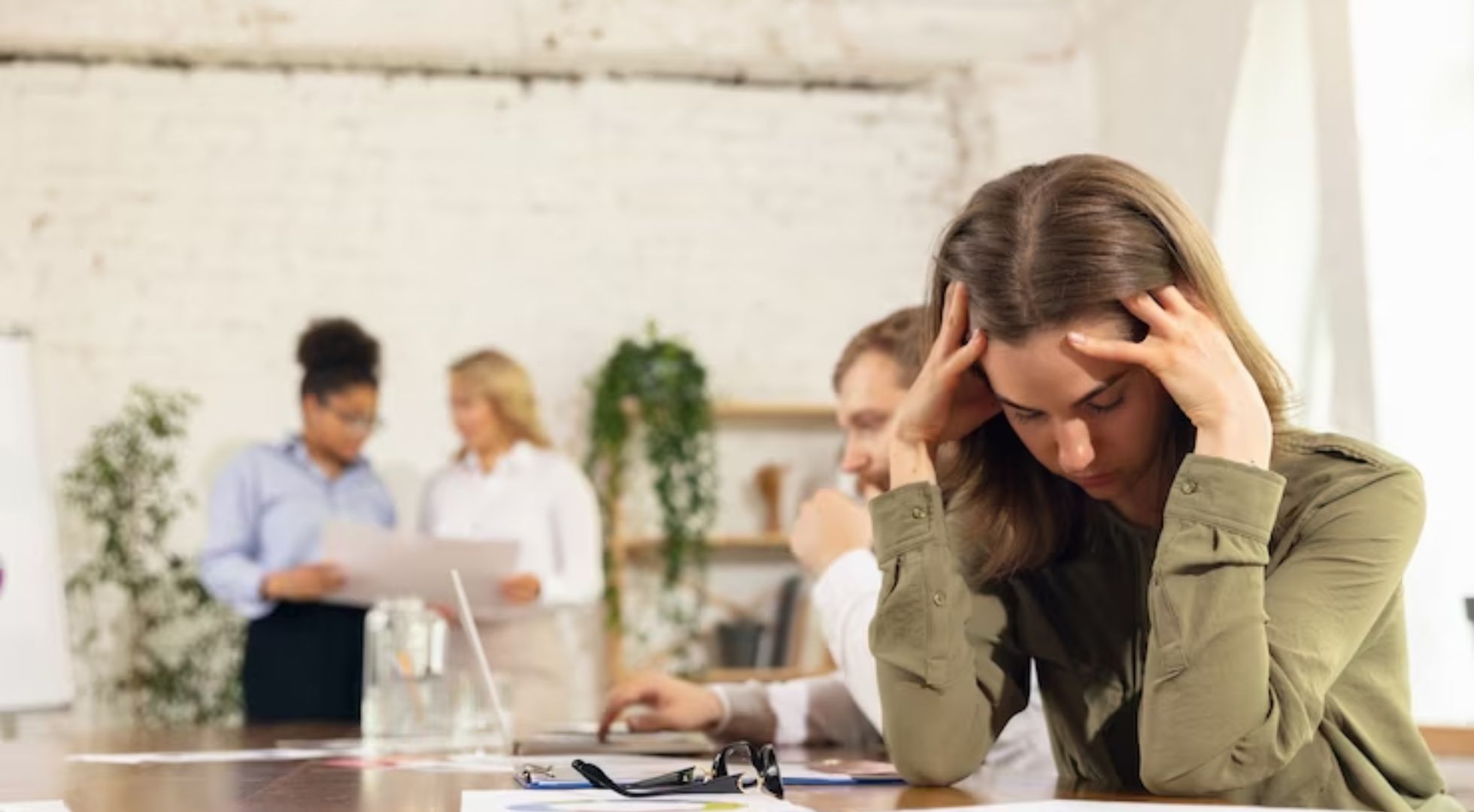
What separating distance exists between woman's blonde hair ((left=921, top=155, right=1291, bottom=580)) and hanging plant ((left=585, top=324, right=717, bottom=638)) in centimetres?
399

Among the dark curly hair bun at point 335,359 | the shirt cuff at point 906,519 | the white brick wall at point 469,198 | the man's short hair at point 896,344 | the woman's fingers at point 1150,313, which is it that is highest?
the white brick wall at point 469,198

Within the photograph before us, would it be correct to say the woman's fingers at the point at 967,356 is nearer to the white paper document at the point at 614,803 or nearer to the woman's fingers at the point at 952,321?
the woman's fingers at the point at 952,321

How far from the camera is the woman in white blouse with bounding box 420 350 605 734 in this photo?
412 cm

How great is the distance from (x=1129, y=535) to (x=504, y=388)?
296cm

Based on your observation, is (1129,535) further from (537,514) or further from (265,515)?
(265,515)

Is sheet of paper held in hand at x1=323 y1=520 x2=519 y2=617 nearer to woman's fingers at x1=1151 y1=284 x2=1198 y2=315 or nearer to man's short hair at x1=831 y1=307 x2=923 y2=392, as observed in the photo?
man's short hair at x1=831 y1=307 x2=923 y2=392

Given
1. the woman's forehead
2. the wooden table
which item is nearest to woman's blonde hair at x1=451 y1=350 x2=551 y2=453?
the wooden table

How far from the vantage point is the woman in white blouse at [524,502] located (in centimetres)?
412

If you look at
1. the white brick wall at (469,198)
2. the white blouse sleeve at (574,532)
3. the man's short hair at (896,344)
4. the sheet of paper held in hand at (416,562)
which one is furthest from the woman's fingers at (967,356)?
the white brick wall at (469,198)

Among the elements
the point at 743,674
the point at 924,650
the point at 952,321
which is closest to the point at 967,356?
the point at 952,321

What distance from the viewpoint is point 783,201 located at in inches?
237

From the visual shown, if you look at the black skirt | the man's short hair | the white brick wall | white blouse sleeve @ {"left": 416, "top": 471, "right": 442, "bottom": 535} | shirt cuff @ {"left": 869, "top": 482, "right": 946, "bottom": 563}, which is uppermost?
the white brick wall

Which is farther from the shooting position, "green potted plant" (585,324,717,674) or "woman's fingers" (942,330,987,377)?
"green potted plant" (585,324,717,674)

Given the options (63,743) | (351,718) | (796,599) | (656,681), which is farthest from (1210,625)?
(796,599)
